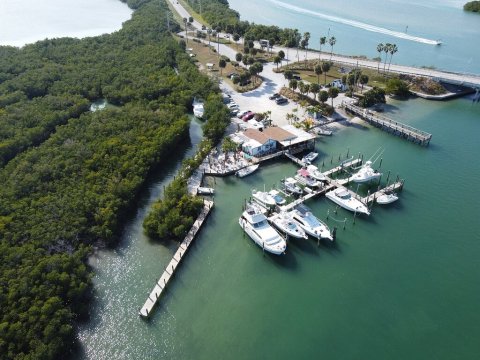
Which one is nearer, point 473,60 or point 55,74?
point 55,74

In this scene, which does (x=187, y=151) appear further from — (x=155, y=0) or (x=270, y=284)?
(x=155, y=0)

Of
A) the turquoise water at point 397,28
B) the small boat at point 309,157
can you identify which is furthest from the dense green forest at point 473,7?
the small boat at point 309,157

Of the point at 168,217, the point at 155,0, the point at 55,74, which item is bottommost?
the point at 168,217

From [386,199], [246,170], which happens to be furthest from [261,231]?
[386,199]

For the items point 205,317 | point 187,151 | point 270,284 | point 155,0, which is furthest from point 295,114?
point 155,0

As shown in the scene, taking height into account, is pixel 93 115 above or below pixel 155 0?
below

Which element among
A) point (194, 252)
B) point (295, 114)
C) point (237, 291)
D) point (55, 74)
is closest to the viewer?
point (237, 291)

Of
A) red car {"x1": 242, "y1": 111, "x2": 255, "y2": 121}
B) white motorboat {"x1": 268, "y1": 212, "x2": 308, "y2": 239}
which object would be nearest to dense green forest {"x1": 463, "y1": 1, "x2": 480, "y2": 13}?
red car {"x1": 242, "y1": 111, "x2": 255, "y2": 121}
